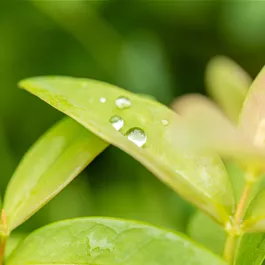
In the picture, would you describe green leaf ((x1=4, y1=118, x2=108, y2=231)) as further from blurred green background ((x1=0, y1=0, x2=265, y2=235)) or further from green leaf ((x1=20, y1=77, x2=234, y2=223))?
blurred green background ((x1=0, y1=0, x2=265, y2=235))

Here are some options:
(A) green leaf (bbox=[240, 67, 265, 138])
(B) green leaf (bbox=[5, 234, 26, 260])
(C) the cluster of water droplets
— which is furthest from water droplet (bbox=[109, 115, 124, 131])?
(B) green leaf (bbox=[5, 234, 26, 260])

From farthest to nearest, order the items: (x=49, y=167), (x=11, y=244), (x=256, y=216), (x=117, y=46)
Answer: (x=117, y=46), (x=11, y=244), (x=49, y=167), (x=256, y=216)

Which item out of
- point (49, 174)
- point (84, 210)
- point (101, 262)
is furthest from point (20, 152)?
point (101, 262)

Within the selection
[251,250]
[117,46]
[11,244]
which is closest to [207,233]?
[251,250]

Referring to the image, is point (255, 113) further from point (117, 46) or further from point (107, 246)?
point (117, 46)

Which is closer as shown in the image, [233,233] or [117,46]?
[233,233]

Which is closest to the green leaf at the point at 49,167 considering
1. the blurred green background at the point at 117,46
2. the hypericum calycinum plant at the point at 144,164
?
the hypericum calycinum plant at the point at 144,164
